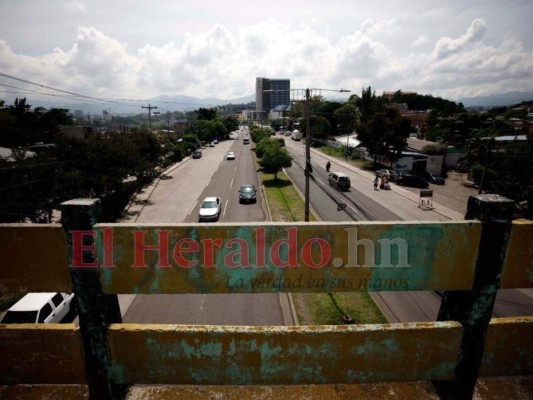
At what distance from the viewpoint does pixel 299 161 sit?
50.5 meters

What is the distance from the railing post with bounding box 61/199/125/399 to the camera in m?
2.88

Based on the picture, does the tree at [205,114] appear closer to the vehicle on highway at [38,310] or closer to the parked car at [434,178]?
the parked car at [434,178]

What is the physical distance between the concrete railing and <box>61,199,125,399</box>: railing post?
1 cm

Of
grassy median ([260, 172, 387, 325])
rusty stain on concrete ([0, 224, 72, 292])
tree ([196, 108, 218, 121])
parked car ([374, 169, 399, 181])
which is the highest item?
tree ([196, 108, 218, 121])

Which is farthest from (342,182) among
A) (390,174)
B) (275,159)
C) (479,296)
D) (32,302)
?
(479,296)

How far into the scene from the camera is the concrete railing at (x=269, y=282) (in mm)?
2955

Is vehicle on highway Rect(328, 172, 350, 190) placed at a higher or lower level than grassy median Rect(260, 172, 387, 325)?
higher

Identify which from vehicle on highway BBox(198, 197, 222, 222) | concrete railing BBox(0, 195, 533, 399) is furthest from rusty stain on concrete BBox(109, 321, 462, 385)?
vehicle on highway BBox(198, 197, 222, 222)

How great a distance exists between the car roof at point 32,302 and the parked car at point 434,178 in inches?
1502

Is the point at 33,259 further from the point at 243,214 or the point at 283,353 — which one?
the point at 243,214

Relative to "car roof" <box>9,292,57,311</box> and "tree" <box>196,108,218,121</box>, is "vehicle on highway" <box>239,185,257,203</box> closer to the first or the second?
"car roof" <box>9,292,57,311</box>

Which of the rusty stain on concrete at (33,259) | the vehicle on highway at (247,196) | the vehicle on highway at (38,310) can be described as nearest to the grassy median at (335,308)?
the vehicle on highway at (38,310)

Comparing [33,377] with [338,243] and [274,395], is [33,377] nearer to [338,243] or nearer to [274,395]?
[274,395]

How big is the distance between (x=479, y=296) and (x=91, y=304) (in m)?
3.76
